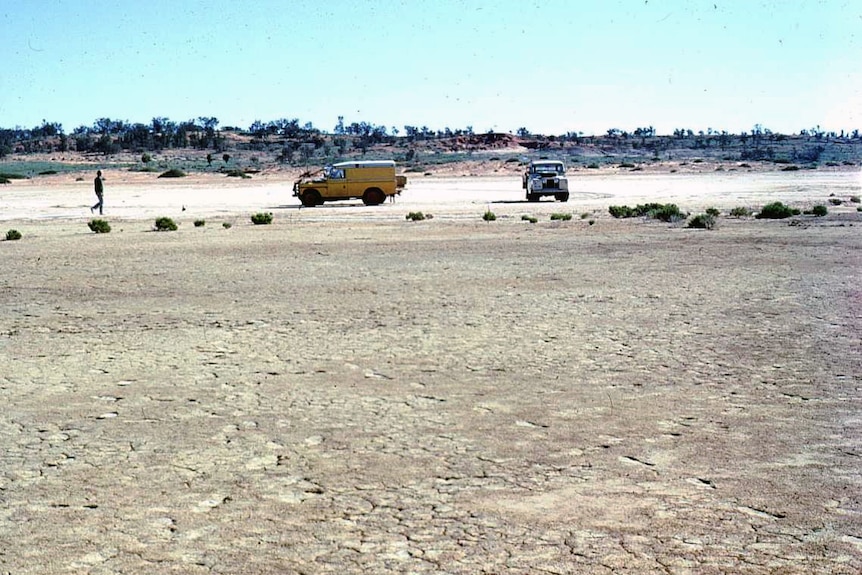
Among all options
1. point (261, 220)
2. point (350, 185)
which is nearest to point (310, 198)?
point (350, 185)

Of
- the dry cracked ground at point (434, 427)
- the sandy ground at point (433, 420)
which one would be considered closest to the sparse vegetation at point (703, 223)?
the sandy ground at point (433, 420)

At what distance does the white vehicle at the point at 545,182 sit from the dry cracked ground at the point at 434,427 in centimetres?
3563

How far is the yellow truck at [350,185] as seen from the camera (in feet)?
173

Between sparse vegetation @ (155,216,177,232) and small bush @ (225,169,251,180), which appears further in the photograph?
small bush @ (225,169,251,180)

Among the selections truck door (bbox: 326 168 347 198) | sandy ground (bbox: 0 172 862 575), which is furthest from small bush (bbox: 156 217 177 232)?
truck door (bbox: 326 168 347 198)

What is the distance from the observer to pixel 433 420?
29.5 ft

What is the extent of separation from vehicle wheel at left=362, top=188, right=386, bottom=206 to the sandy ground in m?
31.4

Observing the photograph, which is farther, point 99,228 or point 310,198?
point 310,198

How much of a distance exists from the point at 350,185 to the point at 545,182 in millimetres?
9784

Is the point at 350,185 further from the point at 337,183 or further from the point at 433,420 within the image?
the point at 433,420

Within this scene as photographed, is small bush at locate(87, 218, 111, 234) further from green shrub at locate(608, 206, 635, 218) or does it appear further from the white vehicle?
the white vehicle

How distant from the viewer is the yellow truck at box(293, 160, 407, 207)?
52.6 m

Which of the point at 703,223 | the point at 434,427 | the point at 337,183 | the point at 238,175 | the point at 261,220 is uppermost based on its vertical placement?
the point at 337,183

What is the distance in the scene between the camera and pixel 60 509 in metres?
6.71
